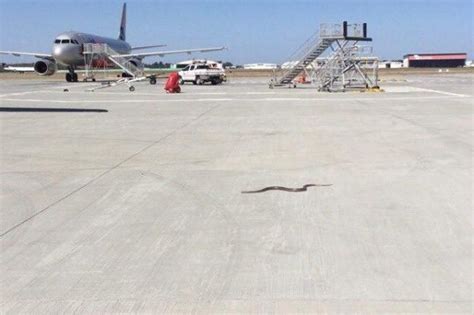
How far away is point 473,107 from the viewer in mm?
21781

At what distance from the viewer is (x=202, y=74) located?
52.3 m

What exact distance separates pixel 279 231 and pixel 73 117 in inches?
570

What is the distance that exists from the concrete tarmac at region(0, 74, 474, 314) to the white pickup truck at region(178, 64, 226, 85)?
3890 cm

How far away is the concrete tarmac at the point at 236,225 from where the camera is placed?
455 centimetres

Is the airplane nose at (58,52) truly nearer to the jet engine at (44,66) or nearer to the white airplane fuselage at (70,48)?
the white airplane fuselage at (70,48)

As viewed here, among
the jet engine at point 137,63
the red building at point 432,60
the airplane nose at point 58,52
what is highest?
the airplane nose at point 58,52

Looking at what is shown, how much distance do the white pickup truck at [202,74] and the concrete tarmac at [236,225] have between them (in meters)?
38.9

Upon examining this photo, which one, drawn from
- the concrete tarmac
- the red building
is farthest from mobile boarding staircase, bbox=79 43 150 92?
the red building

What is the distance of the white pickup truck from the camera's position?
52250 mm

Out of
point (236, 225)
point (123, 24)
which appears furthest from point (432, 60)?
point (236, 225)

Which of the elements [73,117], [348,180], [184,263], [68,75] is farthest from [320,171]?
[68,75]

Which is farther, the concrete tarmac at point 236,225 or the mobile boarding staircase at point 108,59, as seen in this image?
the mobile boarding staircase at point 108,59

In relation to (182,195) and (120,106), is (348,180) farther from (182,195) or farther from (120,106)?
(120,106)

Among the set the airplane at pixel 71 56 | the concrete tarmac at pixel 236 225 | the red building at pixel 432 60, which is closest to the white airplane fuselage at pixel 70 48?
the airplane at pixel 71 56
